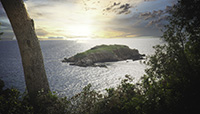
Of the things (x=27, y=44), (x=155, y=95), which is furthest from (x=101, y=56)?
(x=155, y=95)

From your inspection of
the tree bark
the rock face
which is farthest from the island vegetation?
the rock face

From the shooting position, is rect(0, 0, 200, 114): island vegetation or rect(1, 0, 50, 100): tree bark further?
rect(1, 0, 50, 100): tree bark

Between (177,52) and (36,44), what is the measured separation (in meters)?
7.35

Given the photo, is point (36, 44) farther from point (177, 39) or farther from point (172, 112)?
point (177, 39)

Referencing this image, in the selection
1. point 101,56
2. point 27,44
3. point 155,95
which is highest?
point 27,44

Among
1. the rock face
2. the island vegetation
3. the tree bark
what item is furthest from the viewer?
the rock face

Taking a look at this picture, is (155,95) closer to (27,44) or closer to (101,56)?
(27,44)

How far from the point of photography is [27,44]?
18.5 ft

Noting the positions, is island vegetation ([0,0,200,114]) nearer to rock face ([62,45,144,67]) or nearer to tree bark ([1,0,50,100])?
tree bark ([1,0,50,100])

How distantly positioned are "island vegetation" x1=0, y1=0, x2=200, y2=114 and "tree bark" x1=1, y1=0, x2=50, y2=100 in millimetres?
706

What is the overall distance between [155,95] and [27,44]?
18.4 feet

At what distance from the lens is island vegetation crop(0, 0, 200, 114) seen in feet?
11.6

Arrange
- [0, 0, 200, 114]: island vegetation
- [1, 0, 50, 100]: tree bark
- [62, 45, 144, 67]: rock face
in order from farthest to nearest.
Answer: [62, 45, 144, 67]: rock face → [1, 0, 50, 100]: tree bark → [0, 0, 200, 114]: island vegetation

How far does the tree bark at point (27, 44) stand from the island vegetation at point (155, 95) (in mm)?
706
